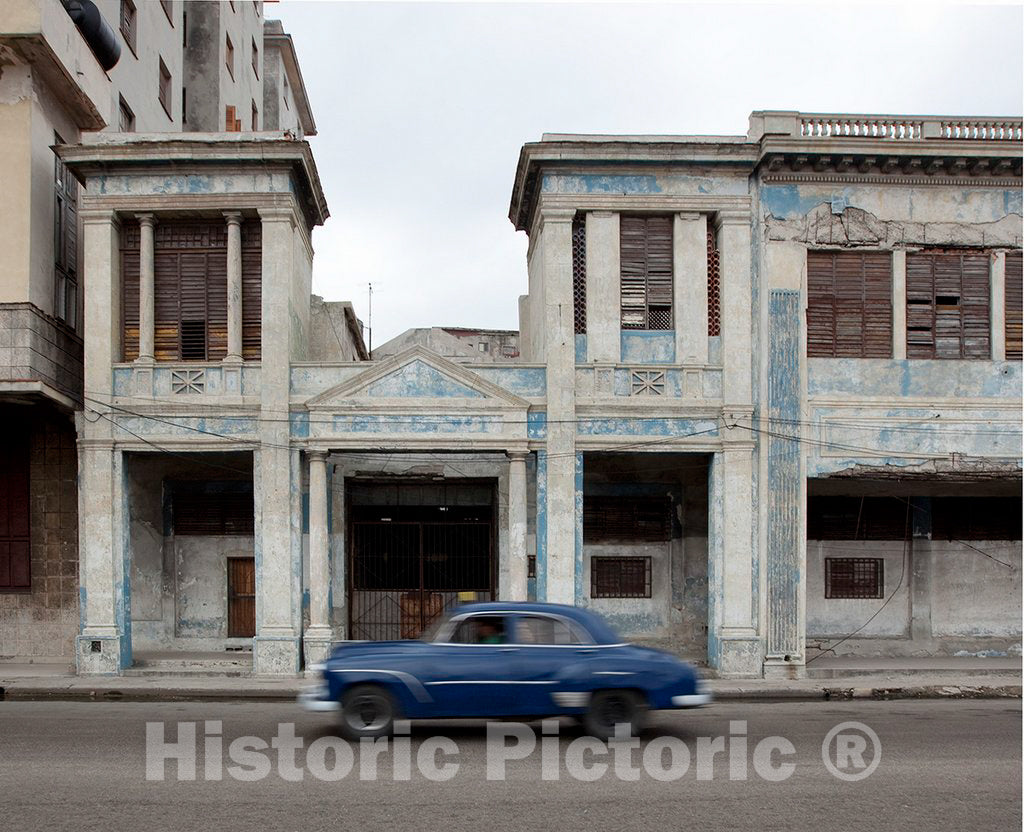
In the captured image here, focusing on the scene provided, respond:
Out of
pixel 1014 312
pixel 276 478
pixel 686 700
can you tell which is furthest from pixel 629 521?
pixel 686 700

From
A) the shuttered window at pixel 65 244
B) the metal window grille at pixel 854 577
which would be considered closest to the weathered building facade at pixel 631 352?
the shuttered window at pixel 65 244

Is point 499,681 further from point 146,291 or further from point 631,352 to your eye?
point 146,291

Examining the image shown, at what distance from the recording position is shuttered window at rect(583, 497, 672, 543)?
19.0 m

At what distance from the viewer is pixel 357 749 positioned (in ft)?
33.1

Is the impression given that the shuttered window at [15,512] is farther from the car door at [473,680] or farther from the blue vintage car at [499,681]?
the car door at [473,680]

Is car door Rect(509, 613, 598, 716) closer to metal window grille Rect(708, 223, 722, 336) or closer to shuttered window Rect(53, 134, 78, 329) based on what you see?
metal window grille Rect(708, 223, 722, 336)

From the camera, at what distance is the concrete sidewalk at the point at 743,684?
590 inches

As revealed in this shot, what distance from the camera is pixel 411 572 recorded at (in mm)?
19031

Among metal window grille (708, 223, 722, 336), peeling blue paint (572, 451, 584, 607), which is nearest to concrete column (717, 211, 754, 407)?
metal window grille (708, 223, 722, 336)

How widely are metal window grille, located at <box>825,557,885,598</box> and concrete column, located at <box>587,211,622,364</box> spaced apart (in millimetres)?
6369

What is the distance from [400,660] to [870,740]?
5.16 metres

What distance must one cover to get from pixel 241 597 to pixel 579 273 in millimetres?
8810

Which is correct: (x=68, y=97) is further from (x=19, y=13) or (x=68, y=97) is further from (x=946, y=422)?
(x=946, y=422)

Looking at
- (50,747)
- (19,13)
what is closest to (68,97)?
(19,13)
